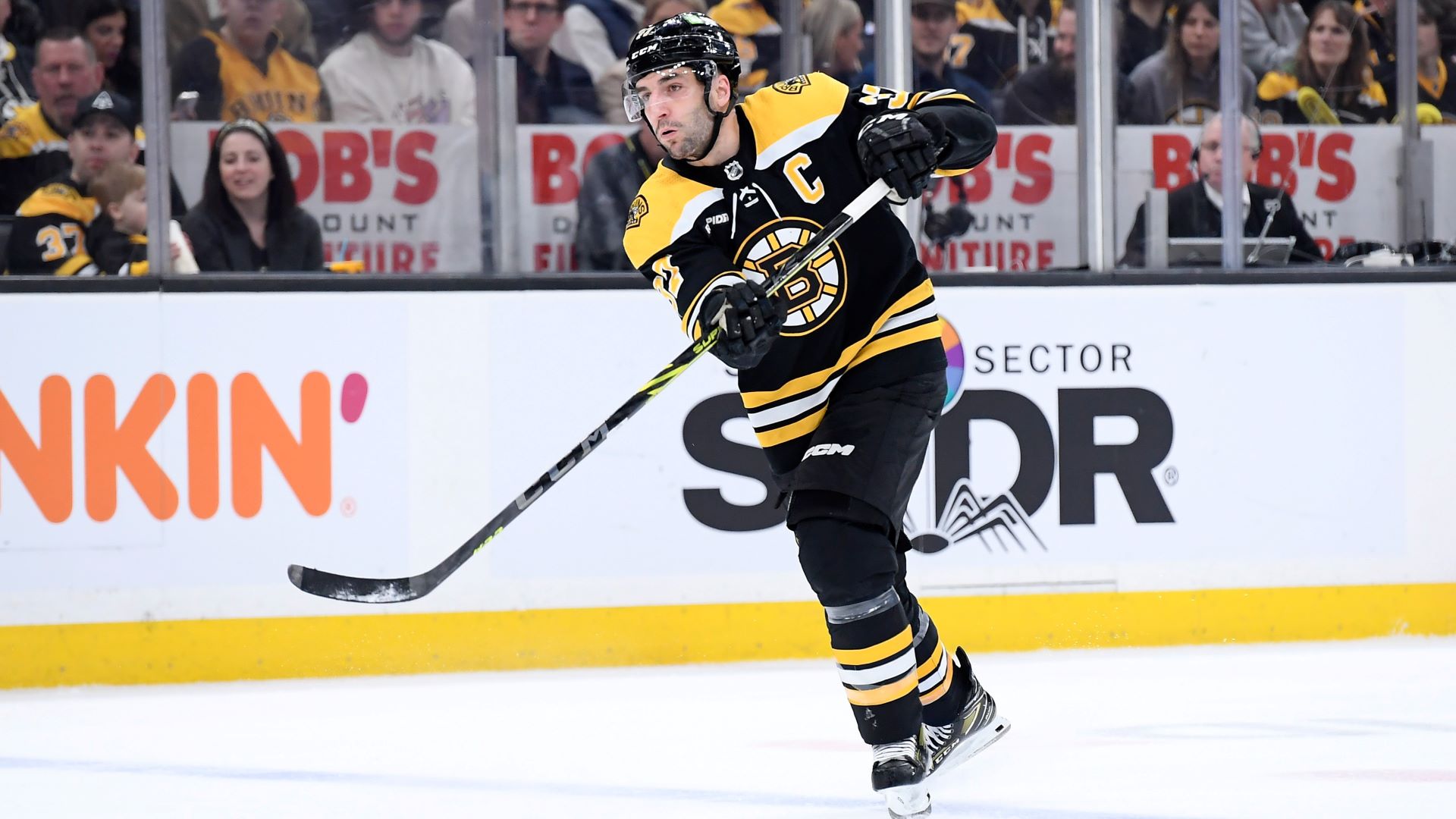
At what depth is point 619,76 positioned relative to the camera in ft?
12.9

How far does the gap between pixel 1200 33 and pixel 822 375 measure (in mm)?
2270

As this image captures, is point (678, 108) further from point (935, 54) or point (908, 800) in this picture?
point (935, 54)

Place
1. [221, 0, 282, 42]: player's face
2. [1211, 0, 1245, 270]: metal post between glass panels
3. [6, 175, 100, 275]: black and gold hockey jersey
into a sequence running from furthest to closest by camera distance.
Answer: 1. [1211, 0, 1245, 270]: metal post between glass panels
2. [221, 0, 282, 42]: player's face
3. [6, 175, 100, 275]: black and gold hockey jersey

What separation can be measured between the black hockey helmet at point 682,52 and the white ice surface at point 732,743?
1.02 m

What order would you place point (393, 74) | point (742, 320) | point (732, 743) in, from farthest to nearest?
point (393, 74), point (732, 743), point (742, 320)

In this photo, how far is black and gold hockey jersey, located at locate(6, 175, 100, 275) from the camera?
11.1 ft

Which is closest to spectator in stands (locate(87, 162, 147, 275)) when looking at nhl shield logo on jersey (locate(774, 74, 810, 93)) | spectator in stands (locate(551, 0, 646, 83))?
spectator in stands (locate(551, 0, 646, 83))

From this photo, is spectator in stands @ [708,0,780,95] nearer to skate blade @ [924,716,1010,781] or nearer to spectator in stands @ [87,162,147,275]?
spectator in stands @ [87,162,147,275]

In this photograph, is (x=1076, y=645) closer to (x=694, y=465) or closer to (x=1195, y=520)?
(x=1195, y=520)

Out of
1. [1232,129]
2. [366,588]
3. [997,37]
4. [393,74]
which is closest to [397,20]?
[393,74]

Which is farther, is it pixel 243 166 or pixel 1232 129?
pixel 1232 129

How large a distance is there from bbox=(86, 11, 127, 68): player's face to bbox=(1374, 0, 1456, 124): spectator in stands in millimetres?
3127

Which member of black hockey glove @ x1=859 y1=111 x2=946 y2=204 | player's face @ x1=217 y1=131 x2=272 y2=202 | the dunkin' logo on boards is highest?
player's face @ x1=217 y1=131 x2=272 y2=202

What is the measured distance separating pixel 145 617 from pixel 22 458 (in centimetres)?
41
